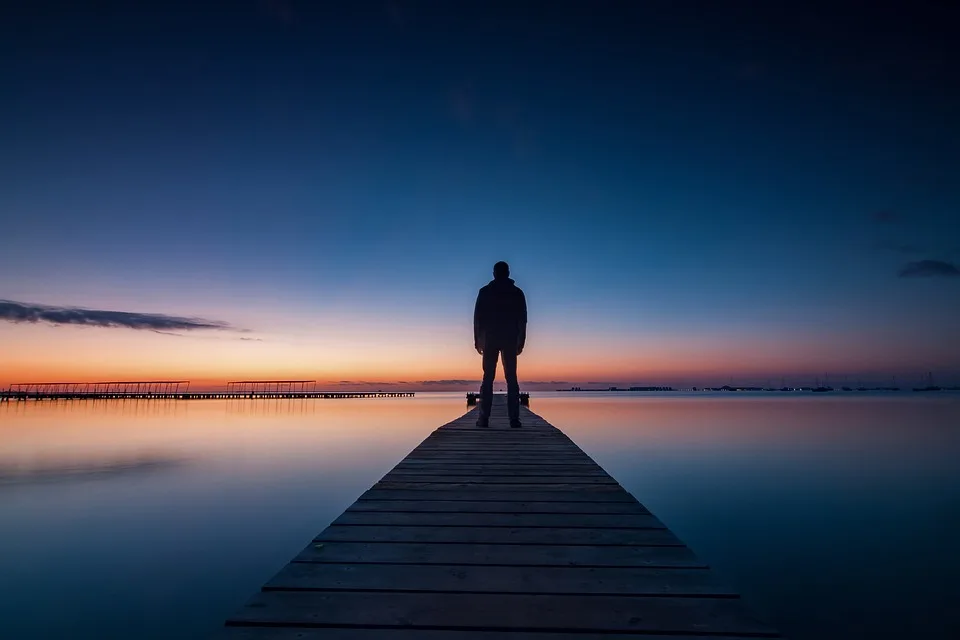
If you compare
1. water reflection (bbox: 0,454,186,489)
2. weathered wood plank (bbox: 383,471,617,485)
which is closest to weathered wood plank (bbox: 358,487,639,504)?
weathered wood plank (bbox: 383,471,617,485)

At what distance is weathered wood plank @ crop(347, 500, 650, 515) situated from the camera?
3.71 meters

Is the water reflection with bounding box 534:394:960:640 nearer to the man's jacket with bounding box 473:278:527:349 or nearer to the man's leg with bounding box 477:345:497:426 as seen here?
the man's leg with bounding box 477:345:497:426

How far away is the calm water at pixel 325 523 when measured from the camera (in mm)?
5711

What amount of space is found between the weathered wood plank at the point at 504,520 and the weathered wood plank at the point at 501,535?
0.08 m

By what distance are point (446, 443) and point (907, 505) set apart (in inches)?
396

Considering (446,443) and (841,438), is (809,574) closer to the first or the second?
(446,443)

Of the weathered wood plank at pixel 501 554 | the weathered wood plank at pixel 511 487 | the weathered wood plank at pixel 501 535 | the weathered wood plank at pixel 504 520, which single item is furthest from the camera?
the weathered wood plank at pixel 511 487

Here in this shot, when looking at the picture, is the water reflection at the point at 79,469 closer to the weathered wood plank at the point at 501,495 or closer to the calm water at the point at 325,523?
the calm water at the point at 325,523

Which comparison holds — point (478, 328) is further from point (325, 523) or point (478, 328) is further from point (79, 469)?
point (79, 469)

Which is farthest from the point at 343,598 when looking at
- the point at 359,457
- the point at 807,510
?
the point at 359,457

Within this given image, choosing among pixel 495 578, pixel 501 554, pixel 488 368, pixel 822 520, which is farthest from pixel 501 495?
pixel 822 520

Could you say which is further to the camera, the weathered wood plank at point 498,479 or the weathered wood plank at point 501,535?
the weathered wood plank at point 498,479

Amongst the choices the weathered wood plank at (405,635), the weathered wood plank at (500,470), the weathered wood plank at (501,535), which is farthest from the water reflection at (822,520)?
the weathered wood plank at (405,635)

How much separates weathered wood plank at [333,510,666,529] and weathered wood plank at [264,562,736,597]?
75 centimetres
